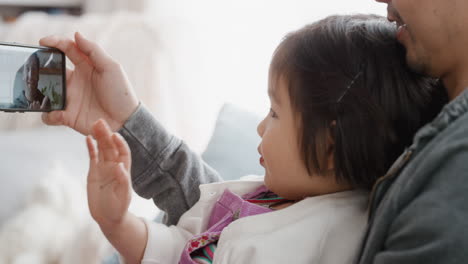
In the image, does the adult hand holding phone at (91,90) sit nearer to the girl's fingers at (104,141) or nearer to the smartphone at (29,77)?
the smartphone at (29,77)

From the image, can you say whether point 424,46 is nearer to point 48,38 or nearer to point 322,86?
point 322,86

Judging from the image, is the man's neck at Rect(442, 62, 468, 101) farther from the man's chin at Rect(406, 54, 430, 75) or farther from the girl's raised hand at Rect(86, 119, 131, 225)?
the girl's raised hand at Rect(86, 119, 131, 225)

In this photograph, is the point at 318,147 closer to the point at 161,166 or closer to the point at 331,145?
the point at 331,145

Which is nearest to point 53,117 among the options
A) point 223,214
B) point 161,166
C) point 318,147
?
point 161,166

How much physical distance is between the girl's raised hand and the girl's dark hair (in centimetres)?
25

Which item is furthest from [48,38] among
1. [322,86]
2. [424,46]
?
[424,46]

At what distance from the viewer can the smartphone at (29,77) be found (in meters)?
0.82

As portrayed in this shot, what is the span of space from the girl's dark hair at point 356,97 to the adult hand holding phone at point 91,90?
299 millimetres

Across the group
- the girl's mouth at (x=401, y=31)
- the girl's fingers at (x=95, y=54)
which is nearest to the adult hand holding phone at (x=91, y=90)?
the girl's fingers at (x=95, y=54)

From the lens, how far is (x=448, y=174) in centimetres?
54

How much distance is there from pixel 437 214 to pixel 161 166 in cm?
53

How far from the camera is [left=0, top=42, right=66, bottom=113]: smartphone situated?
2.69ft

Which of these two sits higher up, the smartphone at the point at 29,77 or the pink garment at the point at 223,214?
the smartphone at the point at 29,77

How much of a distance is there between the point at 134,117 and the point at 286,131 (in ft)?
0.94
